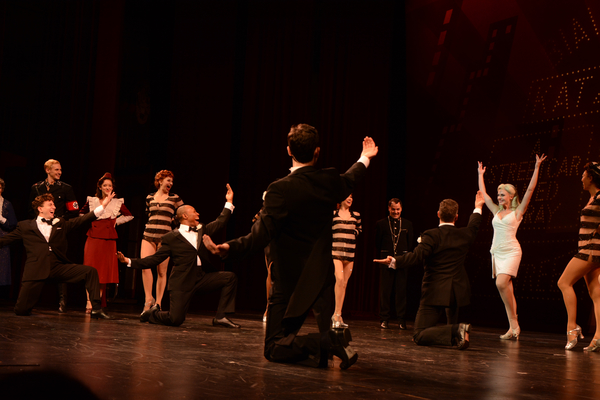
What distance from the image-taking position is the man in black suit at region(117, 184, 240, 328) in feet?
18.1

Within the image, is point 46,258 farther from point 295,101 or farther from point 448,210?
point 295,101

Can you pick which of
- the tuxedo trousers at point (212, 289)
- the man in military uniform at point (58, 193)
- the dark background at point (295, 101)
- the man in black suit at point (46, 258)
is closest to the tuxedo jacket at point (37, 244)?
the man in black suit at point (46, 258)

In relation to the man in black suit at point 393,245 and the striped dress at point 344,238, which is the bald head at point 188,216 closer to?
the striped dress at point 344,238

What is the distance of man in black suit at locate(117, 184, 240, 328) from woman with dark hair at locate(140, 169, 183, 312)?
0.75m

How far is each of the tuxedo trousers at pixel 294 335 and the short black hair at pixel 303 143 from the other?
710 mm

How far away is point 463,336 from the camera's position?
4375 mm

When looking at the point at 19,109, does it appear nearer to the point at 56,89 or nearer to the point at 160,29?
the point at 56,89

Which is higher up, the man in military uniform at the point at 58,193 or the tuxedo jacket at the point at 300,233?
the man in military uniform at the point at 58,193

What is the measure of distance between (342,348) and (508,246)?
3.39 metres

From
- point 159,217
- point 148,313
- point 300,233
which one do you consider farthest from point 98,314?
point 300,233

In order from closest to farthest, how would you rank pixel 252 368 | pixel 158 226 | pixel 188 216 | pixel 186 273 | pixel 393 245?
pixel 252 368
pixel 186 273
pixel 188 216
pixel 158 226
pixel 393 245

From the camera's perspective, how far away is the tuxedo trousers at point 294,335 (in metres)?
3.18

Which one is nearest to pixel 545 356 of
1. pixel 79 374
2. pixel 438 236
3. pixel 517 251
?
pixel 438 236

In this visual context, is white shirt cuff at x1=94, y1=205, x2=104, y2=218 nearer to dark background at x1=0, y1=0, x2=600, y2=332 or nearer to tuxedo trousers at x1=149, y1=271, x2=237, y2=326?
tuxedo trousers at x1=149, y1=271, x2=237, y2=326
